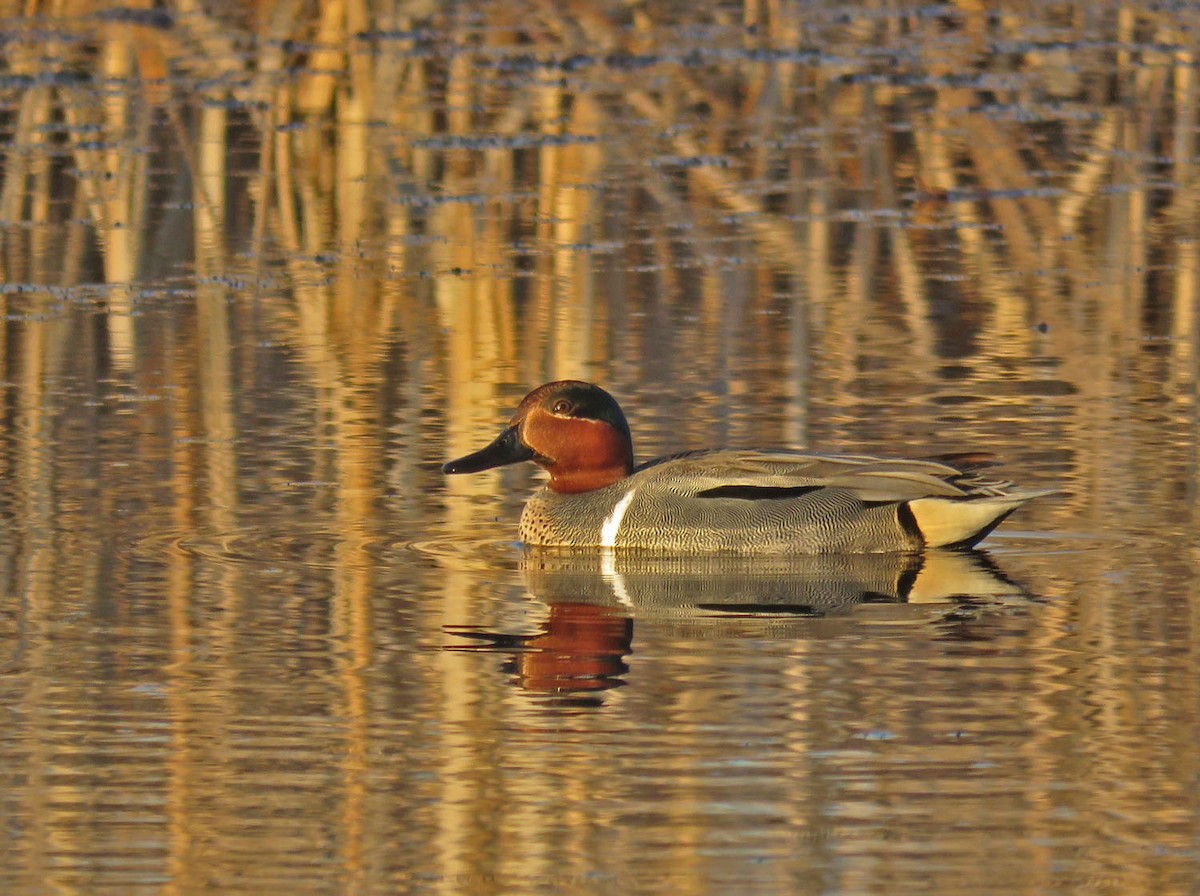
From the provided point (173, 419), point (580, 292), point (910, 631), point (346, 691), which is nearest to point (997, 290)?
point (580, 292)

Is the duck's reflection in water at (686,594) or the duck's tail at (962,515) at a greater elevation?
Result: the duck's tail at (962,515)

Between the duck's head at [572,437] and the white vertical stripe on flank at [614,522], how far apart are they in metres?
0.20

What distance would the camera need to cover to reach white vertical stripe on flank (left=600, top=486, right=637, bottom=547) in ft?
28.8

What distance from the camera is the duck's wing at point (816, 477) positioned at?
855cm

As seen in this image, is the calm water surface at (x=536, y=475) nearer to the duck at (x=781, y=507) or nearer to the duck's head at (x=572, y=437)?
the duck at (x=781, y=507)

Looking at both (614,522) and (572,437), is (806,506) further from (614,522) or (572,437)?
(572,437)

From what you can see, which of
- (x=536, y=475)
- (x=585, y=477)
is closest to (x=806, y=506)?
(x=585, y=477)

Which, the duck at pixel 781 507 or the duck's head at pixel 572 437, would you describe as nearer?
the duck at pixel 781 507

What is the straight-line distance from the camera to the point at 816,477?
8648 millimetres

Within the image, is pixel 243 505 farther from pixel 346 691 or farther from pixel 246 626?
pixel 346 691

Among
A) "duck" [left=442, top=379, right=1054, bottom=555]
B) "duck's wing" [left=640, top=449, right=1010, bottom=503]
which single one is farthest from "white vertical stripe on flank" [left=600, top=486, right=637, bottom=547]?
"duck's wing" [left=640, top=449, right=1010, bottom=503]

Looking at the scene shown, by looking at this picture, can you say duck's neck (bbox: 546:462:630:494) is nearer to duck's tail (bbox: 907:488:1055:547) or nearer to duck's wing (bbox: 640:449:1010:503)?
duck's wing (bbox: 640:449:1010:503)

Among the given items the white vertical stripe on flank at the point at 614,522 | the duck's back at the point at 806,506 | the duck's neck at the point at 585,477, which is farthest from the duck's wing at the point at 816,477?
the duck's neck at the point at 585,477

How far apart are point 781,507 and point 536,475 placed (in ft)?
5.16
